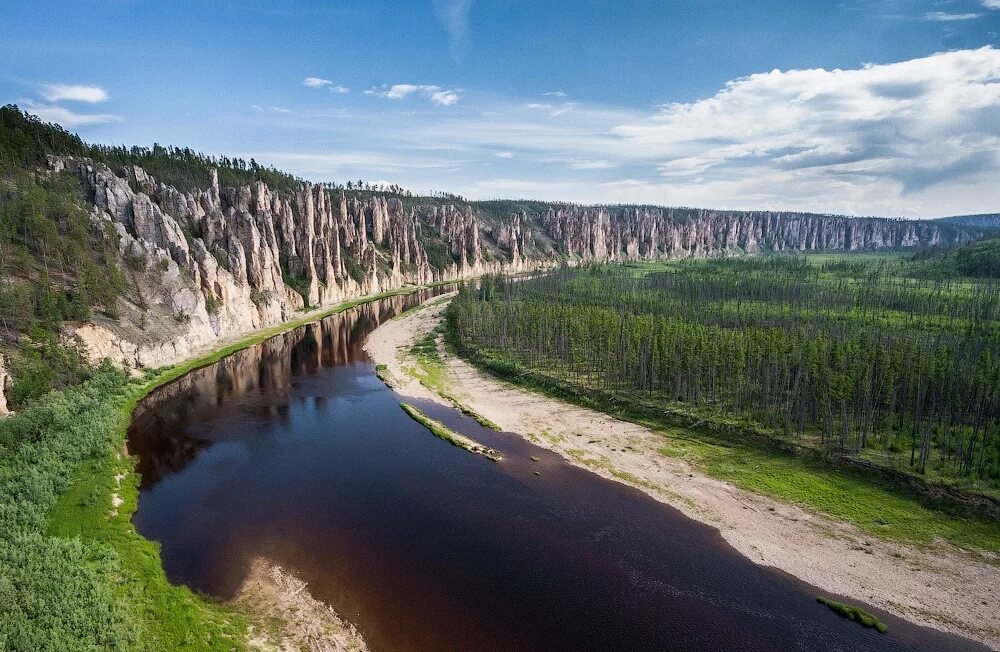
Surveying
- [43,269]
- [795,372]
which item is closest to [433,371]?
[795,372]

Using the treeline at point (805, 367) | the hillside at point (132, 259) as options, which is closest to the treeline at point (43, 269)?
the hillside at point (132, 259)

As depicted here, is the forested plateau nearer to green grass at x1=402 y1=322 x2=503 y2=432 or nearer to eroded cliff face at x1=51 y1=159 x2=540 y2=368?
green grass at x1=402 y1=322 x2=503 y2=432

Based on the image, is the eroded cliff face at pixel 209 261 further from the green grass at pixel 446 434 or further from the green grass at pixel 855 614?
the green grass at pixel 855 614

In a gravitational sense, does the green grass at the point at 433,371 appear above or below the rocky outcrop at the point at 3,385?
below

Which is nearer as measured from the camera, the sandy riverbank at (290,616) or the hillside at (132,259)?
the sandy riverbank at (290,616)

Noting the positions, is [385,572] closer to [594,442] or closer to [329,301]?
[594,442]

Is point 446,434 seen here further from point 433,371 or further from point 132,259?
point 132,259

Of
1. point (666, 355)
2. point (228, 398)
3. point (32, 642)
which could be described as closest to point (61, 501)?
point (32, 642)
